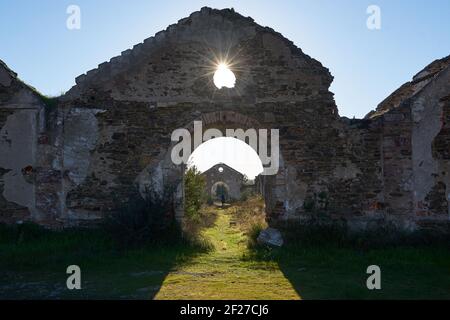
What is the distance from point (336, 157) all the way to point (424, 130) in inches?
75.4

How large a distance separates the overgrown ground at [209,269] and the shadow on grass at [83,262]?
0.01 meters

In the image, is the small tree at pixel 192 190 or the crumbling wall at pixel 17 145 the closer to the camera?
the crumbling wall at pixel 17 145

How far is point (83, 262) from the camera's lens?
24.5 ft

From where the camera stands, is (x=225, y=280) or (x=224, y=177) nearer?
(x=225, y=280)

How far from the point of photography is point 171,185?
948 cm

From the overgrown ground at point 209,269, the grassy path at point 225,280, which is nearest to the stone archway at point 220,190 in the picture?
the overgrown ground at point 209,269

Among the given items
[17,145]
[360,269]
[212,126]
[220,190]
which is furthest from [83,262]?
[220,190]

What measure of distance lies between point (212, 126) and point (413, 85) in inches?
222

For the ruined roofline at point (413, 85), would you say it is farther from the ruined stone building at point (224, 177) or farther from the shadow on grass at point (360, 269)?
the ruined stone building at point (224, 177)

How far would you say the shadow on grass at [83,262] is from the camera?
18.7ft

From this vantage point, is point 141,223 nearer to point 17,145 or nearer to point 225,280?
point 225,280
